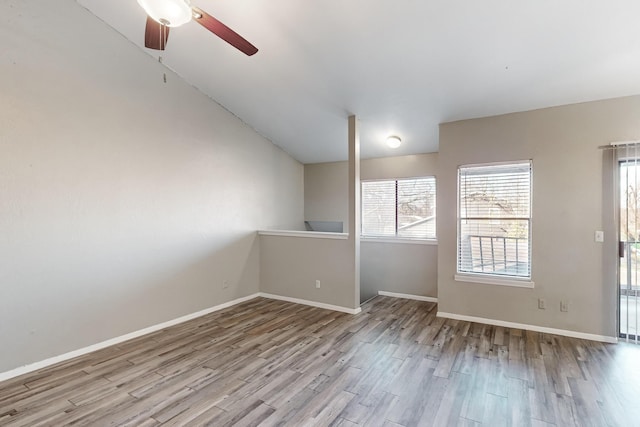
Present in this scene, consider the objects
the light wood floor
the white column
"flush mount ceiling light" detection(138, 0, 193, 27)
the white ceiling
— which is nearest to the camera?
"flush mount ceiling light" detection(138, 0, 193, 27)

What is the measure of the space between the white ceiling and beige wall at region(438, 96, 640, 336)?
0.23 m

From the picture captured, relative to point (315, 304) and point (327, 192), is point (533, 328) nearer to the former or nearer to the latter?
point (315, 304)

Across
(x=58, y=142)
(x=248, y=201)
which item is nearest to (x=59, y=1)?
(x=58, y=142)

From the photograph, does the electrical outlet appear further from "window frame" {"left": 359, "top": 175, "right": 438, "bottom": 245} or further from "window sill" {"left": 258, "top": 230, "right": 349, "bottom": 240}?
"window sill" {"left": 258, "top": 230, "right": 349, "bottom": 240}

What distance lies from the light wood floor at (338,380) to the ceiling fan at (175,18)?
2676mm

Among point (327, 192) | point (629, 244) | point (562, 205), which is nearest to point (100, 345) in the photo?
point (327, 192)

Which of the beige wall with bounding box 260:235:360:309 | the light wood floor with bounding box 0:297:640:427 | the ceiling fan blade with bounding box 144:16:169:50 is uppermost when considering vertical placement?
the ceiling fan blade with bounding box 144:16:169:50

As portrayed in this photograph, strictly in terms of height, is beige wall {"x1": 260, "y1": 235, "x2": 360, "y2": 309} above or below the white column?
below

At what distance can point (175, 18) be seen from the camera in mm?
2000

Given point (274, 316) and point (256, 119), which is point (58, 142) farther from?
point (274, 316)

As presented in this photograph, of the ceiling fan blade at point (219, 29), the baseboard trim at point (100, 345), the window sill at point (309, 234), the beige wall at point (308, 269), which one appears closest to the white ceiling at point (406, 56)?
the ceiling fan blade at point (219, 29)

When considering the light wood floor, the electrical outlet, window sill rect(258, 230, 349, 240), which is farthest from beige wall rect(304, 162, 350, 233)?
the electrical outlet

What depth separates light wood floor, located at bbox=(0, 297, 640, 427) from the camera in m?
2.22

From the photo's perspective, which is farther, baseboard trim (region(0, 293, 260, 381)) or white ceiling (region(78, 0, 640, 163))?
baseboard trim (region(0, 293, 260, 381))
